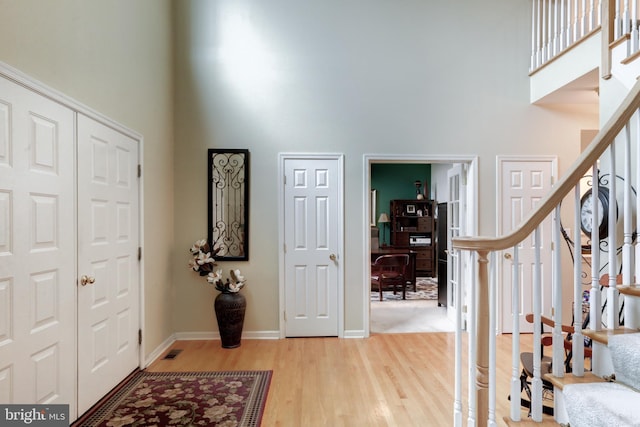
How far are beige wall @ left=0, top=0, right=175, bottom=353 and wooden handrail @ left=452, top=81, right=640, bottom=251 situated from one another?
2.41 m

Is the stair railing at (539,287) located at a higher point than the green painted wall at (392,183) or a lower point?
lower

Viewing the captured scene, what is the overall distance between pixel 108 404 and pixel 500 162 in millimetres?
4281

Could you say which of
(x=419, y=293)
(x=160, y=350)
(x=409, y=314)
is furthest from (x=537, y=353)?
(x=419, y=293)

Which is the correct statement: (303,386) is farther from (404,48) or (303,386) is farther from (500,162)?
(404,48)

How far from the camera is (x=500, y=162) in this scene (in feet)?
12.5

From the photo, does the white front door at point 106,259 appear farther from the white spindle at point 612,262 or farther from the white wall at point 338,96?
the white spindle at point 612,262

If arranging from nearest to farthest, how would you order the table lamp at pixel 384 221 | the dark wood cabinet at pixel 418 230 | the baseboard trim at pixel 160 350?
the baseboard trim at pixel 160 350 < the dark wood cabinet at pixel 418 230 < the table lamp at pixel 384 221

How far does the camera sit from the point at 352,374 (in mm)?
2820

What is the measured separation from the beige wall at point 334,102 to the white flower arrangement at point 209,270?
201 millimetres

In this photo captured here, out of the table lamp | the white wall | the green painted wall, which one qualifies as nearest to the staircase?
the white wall

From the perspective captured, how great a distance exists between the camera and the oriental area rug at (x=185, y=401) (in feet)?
7.08

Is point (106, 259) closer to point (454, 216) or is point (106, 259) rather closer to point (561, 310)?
point (561, 310)

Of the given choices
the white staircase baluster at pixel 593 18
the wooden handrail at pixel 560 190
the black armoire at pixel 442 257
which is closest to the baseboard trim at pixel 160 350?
the wooden handrail at pixel 560 190

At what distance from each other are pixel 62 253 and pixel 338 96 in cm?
289
